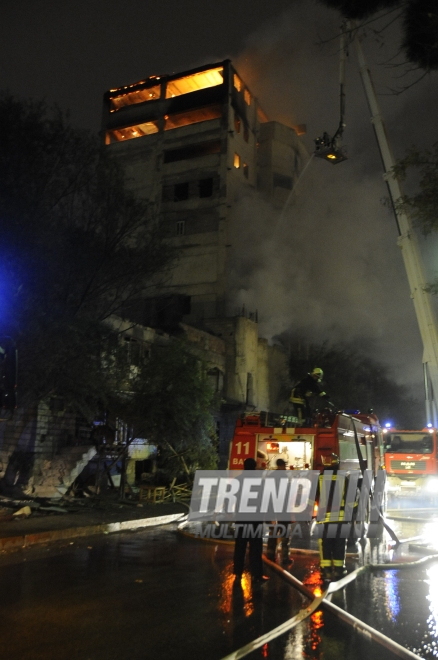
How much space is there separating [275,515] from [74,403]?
7.60 m

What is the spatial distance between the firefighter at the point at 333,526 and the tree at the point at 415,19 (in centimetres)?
555

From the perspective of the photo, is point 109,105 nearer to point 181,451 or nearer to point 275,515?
point 181,451

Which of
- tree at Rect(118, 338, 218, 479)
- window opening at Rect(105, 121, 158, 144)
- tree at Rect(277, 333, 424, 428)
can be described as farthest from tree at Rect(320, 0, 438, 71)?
window opening at Rect(105, 121, 158, 144)

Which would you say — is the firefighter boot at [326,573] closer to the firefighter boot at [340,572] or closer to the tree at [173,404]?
the firefighter boot at [340,572]

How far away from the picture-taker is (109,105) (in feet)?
158

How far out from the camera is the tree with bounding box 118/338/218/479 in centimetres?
Result: 1638

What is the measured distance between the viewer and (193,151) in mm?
44125

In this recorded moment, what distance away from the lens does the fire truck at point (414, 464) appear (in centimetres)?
1958

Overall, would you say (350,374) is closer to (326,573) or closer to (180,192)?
(180,192)

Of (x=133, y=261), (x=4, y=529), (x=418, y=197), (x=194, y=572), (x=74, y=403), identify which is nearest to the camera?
(x=194, y=572)

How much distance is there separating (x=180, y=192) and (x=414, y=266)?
1155 inches

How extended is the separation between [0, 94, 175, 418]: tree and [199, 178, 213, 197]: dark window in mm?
27399

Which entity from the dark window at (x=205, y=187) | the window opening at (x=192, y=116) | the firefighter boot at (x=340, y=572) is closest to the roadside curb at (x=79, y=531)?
the firefighter boot at (x=340, y=572)

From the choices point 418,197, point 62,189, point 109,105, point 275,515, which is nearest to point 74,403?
point 62,189
